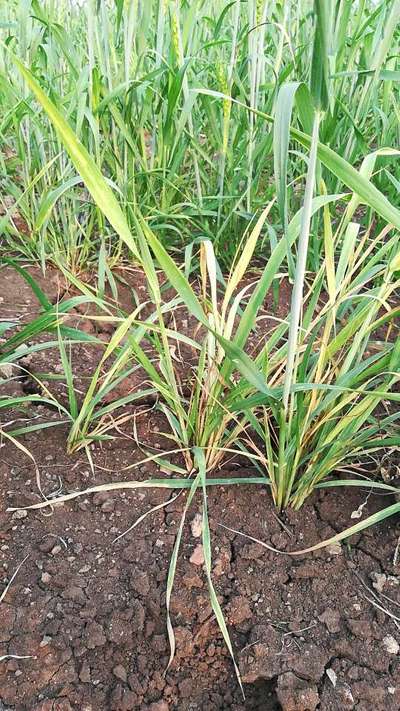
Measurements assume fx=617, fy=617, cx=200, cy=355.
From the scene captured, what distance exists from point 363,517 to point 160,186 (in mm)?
959

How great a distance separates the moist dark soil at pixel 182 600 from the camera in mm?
730

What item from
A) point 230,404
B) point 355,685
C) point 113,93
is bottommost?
point 355,685

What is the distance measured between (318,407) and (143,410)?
331mm

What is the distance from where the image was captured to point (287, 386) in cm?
78

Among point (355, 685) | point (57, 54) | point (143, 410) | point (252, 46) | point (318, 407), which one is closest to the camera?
point (355, 685)

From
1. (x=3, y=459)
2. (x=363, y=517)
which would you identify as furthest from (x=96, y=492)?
(x=363, y=517)

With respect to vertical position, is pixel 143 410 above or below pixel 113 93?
below

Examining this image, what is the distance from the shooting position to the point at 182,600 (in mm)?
811

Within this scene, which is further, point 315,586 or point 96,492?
point 96,492

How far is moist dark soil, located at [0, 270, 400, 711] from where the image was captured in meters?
0.73

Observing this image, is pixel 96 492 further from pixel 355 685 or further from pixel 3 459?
pixel 355 685

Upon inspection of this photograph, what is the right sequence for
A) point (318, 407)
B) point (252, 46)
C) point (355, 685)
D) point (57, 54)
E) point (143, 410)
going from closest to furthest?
point (355, 685) < point (318, 407) < point (143, 410) < point (252, 46) < point (57, 54)

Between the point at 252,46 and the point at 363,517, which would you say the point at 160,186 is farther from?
the point at 363,517

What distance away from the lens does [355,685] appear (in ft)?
2.42
